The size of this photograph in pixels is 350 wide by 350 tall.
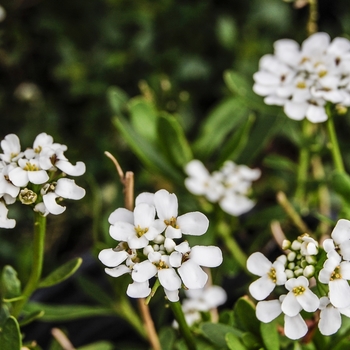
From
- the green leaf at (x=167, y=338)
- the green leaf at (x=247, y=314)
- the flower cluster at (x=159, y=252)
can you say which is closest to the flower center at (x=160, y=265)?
the flower cluster at (x=159, y=252)

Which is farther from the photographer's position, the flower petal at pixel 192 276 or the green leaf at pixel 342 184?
the green leaf at pixel 342 184

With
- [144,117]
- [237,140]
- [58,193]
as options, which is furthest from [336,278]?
[144,117]

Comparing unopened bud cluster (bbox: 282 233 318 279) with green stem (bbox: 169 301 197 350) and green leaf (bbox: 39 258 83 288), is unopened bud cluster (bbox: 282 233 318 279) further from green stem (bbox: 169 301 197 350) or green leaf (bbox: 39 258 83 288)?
green leaf (bbox: 39 258 83 288)

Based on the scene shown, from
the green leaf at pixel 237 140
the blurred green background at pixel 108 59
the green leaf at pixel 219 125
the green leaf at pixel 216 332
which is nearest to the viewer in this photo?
the green leaf at pixel 216 332

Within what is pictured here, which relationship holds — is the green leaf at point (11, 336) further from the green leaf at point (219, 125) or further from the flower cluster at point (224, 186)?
the green leaf at point (219, 125)

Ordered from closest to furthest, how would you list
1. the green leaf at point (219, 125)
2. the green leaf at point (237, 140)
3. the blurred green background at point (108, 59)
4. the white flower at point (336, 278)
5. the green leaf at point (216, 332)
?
the white flower at point (336, 278) < the green leaf at point (216, 332) < the green leaf at point (237, 140) < the green leaf at point (219, 125) < the blurred green background at point (108, 59)

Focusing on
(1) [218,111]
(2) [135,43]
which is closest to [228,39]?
(2) [135,43]

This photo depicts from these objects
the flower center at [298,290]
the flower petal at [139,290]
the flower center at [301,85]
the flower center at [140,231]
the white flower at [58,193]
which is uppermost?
the flower center at [301,85]
